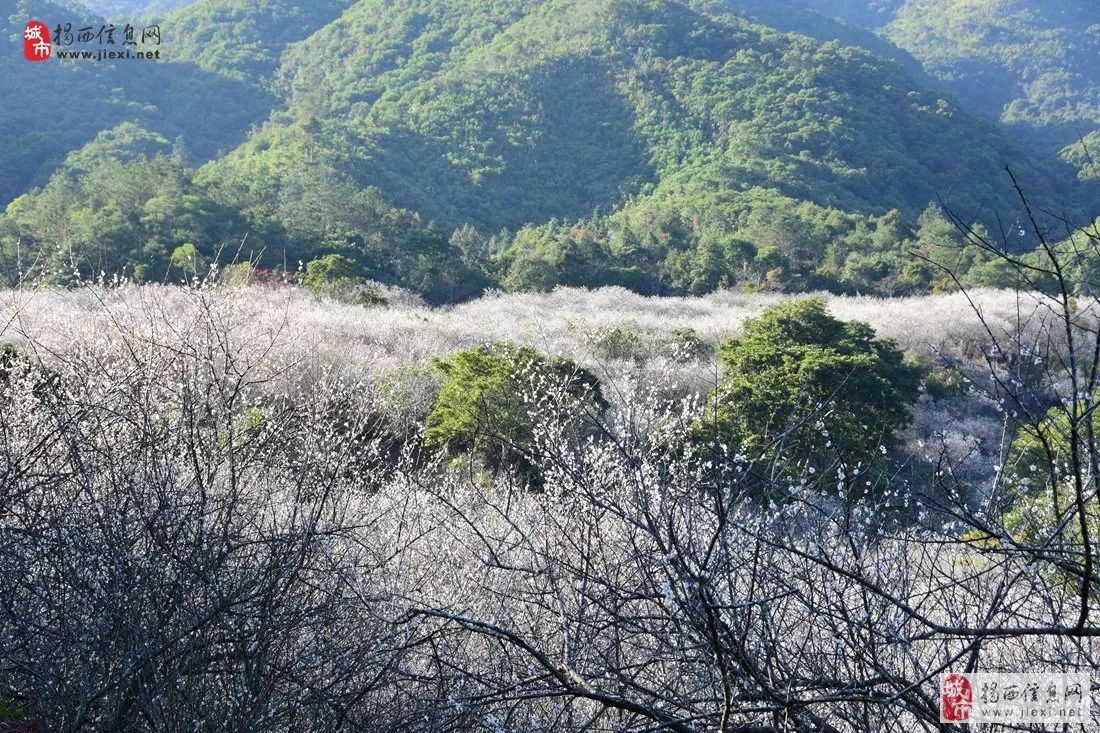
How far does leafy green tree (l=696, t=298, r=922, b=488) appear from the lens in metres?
11.6

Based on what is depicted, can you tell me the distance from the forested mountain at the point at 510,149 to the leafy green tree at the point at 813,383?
10838 mm

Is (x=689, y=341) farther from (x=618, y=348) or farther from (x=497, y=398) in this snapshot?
(x=497, y=398)

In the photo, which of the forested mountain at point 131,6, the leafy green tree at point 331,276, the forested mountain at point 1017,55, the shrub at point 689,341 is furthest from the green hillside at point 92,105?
the forested mountain at point 1017,55

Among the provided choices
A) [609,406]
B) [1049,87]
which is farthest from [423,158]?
[1049,87]

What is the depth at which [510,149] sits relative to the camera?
48750mm

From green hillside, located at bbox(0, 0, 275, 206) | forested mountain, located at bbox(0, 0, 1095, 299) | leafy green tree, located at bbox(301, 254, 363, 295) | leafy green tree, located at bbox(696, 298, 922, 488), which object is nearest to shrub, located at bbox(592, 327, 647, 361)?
leafy green tree, located at bbox(696, 298, 922, 488)

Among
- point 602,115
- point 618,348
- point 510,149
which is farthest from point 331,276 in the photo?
point 602,115

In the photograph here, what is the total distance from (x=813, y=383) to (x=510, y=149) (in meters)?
38.3

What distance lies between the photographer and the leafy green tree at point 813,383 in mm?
11609

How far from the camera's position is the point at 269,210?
30.3 meters

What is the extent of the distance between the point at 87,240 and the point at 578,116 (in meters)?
34.8

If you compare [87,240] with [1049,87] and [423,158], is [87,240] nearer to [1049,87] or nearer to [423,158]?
[423,158]

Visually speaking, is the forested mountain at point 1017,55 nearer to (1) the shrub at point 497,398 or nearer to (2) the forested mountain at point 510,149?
(2) the forested mountain at point 510,149

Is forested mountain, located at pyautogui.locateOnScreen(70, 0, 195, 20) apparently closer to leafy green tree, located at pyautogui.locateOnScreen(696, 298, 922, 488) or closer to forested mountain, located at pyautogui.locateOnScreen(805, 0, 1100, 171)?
forested mountain, located at pyautogui.locateOnScreen(805, 0, 1100, 171)
